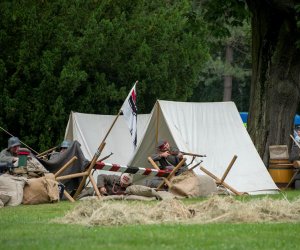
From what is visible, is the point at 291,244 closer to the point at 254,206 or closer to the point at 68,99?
the point at 254,206

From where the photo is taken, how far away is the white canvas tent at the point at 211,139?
66.5 ft

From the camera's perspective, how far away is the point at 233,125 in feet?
69.2

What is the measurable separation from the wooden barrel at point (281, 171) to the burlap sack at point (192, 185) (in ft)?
12.9

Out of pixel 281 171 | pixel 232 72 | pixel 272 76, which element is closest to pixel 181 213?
pixel 281 171

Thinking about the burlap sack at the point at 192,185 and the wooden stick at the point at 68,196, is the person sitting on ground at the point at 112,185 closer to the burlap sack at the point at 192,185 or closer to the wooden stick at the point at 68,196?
the wooden stick at the point at 68,196

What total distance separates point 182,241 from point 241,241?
55cm

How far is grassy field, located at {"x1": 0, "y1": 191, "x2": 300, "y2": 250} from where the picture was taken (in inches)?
360

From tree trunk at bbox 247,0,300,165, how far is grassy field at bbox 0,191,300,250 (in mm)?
11677

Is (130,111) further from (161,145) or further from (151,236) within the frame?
(151,236)

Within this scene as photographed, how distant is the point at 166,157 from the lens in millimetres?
19312

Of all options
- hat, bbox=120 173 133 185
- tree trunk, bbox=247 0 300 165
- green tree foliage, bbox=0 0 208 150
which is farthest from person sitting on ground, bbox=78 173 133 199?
green tree foliage, bbox=0 0 208 150

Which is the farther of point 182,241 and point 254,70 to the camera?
point 254,70

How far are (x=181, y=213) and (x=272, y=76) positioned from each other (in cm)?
1122

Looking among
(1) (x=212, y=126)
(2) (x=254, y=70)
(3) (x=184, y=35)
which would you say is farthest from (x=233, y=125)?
(3) (x=184, y=35)
